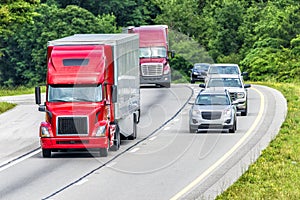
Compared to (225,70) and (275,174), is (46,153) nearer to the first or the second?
(275,174)

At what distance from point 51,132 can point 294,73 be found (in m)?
61.0

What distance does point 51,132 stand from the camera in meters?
27.0

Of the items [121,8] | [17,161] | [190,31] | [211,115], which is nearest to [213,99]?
[211,115]

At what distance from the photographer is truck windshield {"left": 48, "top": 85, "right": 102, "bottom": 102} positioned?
27.4 m

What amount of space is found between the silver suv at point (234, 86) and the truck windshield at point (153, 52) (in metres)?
14.3

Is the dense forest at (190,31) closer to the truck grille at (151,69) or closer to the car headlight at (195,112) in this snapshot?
the truck grille at (151,69)

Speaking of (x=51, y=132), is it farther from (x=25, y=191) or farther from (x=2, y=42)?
(x=2, y=42)

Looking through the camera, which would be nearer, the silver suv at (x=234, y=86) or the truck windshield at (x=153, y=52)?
the silver suv at (x=234, y=86)

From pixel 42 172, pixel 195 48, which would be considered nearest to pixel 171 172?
pixel 42 172

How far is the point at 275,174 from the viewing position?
22.3 m

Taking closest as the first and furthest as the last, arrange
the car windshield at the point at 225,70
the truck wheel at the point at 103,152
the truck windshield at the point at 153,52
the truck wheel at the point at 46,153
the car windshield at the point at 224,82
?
the truck wheel at the point at 103,152 < the truck wheel at the point at 46,153 < the car windshield at the point at 224,82 < the car windshield at the point at 225,70 < the truck windshield at the point at 153,52

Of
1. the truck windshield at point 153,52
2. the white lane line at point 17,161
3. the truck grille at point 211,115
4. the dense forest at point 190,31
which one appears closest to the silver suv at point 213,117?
the truck grille at point 211,115

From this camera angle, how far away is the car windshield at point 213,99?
34500 millimetres

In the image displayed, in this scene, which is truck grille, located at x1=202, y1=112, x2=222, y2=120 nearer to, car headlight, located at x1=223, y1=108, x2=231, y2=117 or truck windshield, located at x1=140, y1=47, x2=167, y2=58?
car headlight, located at x1=223, y1=108, x2=231, y2=117
